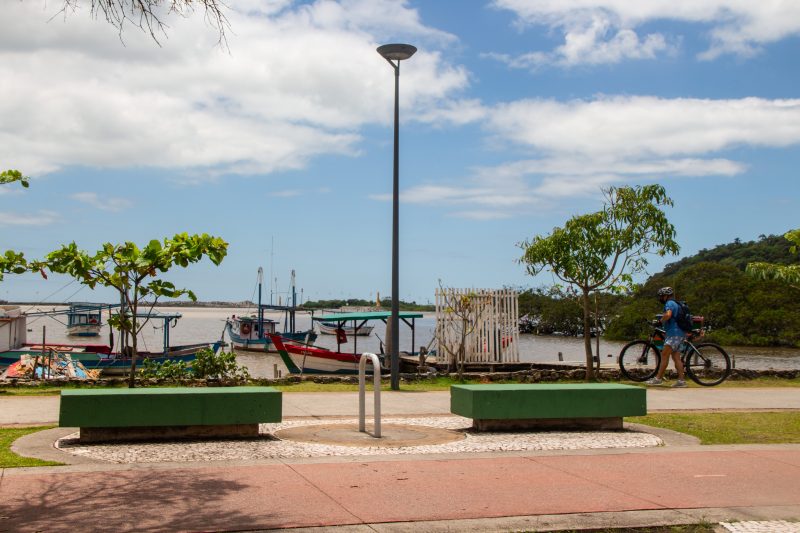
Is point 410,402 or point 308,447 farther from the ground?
point 410,402

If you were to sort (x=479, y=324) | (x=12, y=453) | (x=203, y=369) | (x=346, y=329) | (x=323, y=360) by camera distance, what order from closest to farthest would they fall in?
(x=12, y=453)
(x=203, y=369)
(x=479, y=324)
(x=323, y=360)
(x=346, y=329)

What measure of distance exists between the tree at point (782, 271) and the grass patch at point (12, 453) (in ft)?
31.8

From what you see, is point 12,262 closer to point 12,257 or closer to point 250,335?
point 12,257

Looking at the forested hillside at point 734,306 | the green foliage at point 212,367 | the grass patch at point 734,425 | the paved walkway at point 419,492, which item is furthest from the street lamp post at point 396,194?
the forested hillside at point 734,306

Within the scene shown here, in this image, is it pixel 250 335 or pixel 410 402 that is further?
pixel 250 335

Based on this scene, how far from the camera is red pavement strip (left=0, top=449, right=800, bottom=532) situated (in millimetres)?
6199

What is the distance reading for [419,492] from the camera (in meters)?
7.19

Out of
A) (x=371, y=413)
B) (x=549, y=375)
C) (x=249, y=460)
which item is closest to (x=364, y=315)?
(x=549, y=375)

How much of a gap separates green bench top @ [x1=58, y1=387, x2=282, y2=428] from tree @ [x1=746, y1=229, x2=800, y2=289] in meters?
7.39

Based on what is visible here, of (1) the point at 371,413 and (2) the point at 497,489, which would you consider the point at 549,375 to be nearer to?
(1) the point at 371,413

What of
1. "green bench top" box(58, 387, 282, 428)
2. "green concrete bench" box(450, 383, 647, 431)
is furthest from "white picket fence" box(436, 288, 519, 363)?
"green bench top" box(58, 387, 282, 428)

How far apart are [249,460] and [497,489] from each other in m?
2.40

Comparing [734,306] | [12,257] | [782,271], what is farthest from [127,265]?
[734,306]

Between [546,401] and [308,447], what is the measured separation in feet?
9.71
